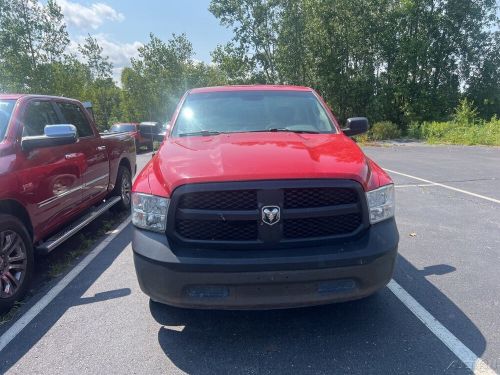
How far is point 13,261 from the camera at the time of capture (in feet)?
11.7

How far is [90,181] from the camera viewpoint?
539cm

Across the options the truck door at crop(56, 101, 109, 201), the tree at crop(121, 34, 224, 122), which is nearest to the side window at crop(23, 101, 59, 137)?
the truck door at crop(56, 101, 109, 201)

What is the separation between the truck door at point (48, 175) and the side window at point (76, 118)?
0.28 m

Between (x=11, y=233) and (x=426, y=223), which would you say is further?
(x=426, y=223)

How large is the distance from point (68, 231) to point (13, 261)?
1.01 meters

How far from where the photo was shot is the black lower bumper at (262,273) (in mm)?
2547

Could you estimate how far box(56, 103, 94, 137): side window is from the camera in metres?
5.27

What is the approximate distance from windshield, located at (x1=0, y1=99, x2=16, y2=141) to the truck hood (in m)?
1.65

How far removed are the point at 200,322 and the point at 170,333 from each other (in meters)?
0.26

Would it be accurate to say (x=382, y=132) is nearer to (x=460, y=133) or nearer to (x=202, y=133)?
(x=460, y=133)

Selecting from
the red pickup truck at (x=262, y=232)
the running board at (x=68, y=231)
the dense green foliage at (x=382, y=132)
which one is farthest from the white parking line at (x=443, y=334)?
the dense green foliage at (x=382, y=132)

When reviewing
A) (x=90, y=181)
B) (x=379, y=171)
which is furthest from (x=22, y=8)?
(x=379, y=171)

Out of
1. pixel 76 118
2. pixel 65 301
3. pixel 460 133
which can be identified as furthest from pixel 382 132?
pixel 65 301

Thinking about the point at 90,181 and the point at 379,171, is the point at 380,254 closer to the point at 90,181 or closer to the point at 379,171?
the point at 379,171
